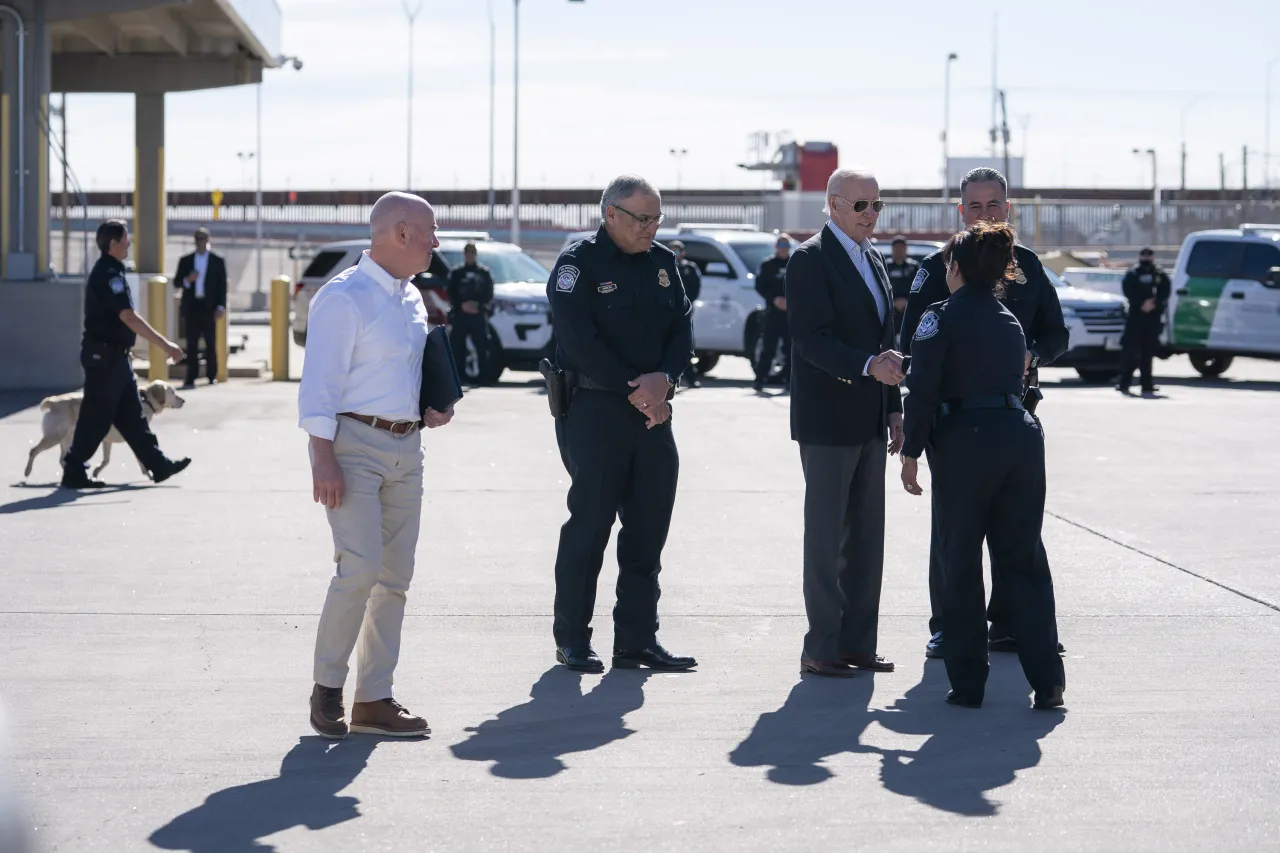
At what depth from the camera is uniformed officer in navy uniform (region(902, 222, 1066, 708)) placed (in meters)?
6.38

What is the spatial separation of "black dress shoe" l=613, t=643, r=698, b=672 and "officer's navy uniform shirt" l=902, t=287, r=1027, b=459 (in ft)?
4.08

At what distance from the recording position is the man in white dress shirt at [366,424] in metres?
5.72

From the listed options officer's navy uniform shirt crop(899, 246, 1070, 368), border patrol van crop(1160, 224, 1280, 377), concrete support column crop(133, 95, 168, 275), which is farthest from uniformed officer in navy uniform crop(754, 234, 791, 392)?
officer's navy uniform shirt crop(899, 246, 1070, 368)

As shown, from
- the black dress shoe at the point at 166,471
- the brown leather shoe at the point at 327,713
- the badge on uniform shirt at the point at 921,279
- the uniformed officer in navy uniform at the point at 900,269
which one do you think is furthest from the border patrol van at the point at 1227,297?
the brown leather shoe at the point at 327,713

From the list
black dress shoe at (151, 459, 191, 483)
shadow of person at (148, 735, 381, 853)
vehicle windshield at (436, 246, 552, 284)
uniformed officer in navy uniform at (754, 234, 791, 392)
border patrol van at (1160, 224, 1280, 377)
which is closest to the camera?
shadow of person at (148, 735, 381, 853)

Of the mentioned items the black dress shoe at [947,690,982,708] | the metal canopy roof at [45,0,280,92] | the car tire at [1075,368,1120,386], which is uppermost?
the metal canopy roof at [45,0,280,92]

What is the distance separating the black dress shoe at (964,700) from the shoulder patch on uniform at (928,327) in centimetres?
126

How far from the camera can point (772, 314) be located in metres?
22.3

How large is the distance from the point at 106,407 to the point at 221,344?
1184cm

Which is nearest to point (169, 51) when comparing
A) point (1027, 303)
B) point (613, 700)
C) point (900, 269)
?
point (900, 269)

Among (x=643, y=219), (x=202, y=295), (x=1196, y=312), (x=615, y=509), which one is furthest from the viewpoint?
(x=1196, y=312)

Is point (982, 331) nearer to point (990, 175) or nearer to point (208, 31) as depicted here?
point (990, 175)

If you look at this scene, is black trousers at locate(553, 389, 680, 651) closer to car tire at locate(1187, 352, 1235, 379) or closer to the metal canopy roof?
the metal canopy roof

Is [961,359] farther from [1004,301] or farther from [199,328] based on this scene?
[199,328]
